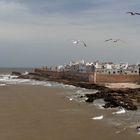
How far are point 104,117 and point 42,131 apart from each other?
18.3 feet

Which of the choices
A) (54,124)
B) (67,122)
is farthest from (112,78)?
(54,124)

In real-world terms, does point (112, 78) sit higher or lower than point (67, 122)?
higher

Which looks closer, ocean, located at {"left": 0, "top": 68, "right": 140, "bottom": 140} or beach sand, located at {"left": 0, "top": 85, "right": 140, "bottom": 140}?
beach sand, located at {"left": 0, "top": 85, "right": 140, "bottom": 140}

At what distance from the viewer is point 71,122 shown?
23578 mm

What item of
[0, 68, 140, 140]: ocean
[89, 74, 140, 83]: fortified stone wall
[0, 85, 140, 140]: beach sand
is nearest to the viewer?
[0, 85, 140, 140]: beach sand

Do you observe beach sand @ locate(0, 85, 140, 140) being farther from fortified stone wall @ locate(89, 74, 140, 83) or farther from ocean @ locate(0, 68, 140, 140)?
fortified stone wall @ locate(89, 74, 140, 83)

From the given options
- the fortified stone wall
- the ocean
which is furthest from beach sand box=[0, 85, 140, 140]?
the fortified stone wall

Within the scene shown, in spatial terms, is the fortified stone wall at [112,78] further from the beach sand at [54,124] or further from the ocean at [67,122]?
the beach sand at [54,124]

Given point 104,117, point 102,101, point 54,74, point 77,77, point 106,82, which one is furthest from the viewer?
point 54,74

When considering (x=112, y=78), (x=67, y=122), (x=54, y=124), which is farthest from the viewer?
(x=112, y=78)

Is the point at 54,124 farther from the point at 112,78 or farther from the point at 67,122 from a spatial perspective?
the point at 112,78

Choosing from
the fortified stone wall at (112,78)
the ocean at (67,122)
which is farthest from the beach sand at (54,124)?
the fortified stone wall at (112,78)

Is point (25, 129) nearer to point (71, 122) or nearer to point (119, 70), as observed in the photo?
point (71, 122)

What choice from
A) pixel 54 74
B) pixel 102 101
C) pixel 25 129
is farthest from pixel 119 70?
pixel 25 129
